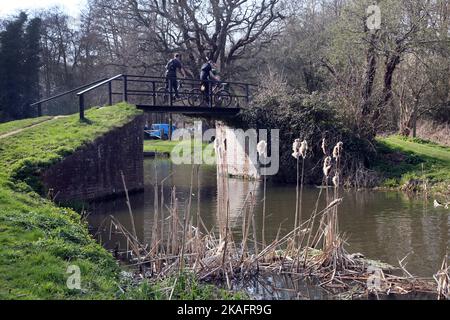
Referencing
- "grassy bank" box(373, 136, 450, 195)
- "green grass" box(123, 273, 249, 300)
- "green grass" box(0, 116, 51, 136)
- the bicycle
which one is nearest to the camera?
"green grass" box(123, 273, 249, 300)

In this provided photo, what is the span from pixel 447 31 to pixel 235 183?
11.5 metres

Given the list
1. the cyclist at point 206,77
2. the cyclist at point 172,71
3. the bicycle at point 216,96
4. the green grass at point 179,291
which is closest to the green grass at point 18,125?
the cyclist at point 172,71

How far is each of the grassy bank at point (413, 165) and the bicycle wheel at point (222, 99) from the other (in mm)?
6065

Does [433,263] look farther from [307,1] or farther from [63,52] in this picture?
[63,52]

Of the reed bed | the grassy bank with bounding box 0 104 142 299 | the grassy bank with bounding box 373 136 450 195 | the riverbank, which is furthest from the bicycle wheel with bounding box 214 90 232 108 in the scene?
the reed bed

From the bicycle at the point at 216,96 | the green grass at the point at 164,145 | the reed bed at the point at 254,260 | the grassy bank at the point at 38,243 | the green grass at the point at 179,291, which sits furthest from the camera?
the green grass at the point at 164,145

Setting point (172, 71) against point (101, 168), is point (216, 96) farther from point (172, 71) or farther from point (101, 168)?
point (101, 168)

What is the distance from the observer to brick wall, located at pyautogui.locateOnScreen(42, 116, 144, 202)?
45.3 feet

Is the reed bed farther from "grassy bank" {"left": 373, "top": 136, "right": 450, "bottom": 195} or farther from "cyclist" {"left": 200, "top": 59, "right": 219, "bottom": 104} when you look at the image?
"cyclist" {"left": 200, "top": 59, "right": 219, "bottom": 104}

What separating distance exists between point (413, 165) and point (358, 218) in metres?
7.39

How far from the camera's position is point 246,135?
2147 centimetres

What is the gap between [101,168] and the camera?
15344 mm

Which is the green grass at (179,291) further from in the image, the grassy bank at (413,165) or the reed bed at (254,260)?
the grassy bank at (413,165)

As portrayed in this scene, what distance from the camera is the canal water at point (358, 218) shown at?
967cm
